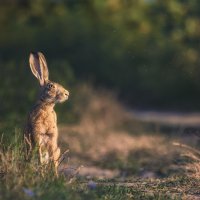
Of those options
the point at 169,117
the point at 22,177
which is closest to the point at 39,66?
the point at 22,177

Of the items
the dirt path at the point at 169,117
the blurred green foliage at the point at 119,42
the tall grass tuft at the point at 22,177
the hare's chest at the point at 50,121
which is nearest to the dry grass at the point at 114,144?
the dirt path at the point at 169,117

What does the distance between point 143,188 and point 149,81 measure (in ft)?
71.2

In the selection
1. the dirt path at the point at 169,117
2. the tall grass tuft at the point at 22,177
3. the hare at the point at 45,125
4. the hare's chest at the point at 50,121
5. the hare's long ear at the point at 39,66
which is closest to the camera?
the tall grass tuft at the point at 22,177

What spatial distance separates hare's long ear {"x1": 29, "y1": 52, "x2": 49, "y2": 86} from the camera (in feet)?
29.4

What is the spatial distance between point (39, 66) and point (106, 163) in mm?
4167

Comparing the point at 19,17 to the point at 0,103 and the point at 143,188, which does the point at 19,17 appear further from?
the point at 143,188

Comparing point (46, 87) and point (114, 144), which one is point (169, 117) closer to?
point (114, 144)

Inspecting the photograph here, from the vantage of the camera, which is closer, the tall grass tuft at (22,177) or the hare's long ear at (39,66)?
the tall grass tuft at (22,177)

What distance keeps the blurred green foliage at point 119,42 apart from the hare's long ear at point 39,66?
49.5ft

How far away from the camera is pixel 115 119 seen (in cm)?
1986

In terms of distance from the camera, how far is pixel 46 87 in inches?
345

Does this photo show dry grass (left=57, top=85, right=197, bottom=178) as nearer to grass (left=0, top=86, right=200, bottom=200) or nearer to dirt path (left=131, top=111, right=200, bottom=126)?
grass (left=0, top=86, right=200, bottom=200)

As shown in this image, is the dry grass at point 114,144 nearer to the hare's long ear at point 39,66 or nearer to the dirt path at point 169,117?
the dirt path at point 169,117

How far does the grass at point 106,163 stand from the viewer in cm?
732
